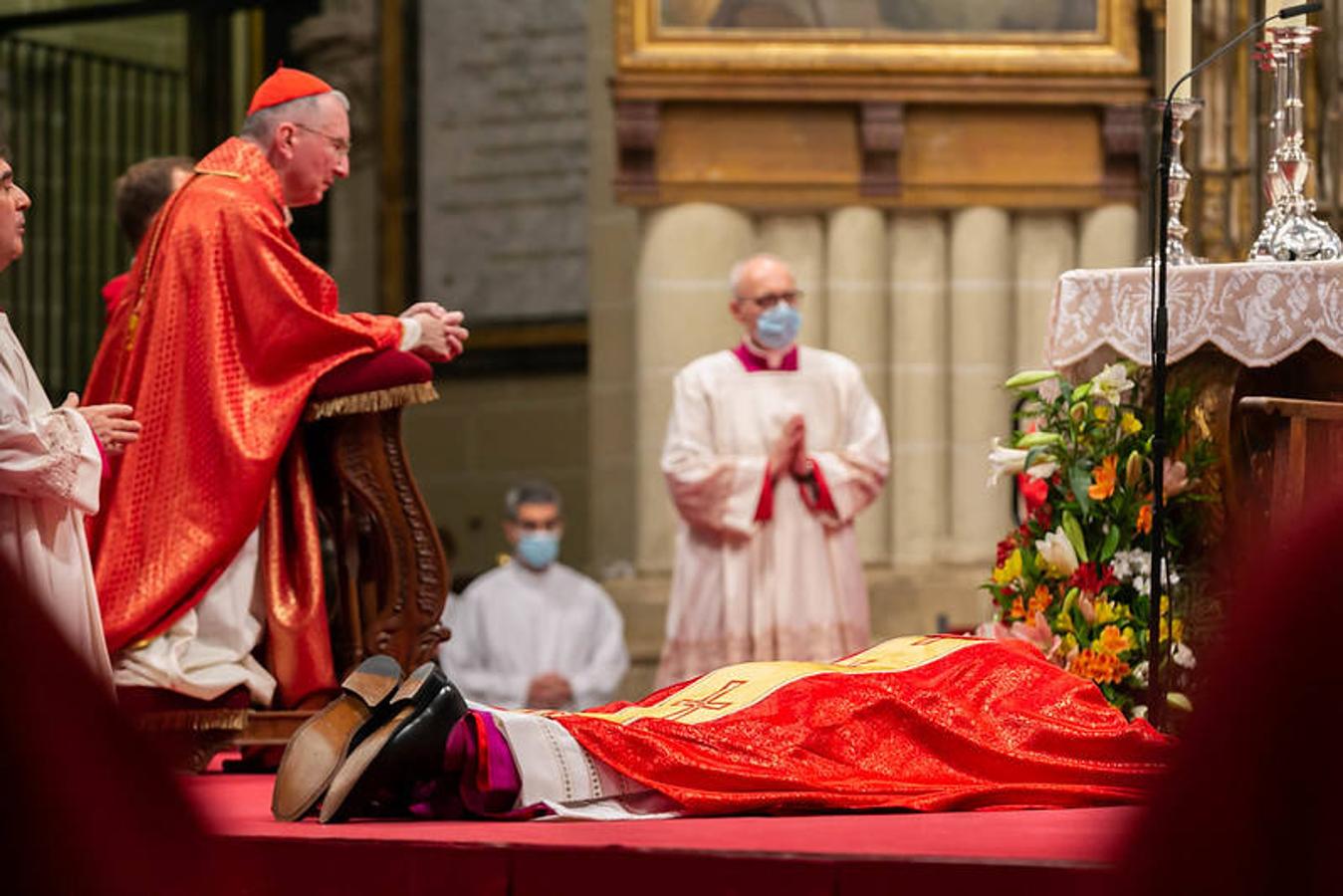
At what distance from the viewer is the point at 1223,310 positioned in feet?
18.2

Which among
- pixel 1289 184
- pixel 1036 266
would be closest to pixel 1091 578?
pixel 1289 184

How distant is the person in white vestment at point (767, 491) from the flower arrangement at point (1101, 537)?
3011 millimetres

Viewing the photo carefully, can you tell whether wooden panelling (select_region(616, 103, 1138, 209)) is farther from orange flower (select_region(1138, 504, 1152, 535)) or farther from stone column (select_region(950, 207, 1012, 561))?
orange flower (select_region(1138, 504, 1152, 535))

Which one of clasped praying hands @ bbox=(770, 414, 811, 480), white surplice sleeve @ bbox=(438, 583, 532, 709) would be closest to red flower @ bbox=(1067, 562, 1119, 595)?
clasped praying hands @ bbox=(770, 414, 811, 480)

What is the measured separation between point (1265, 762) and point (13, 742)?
0.87 meters

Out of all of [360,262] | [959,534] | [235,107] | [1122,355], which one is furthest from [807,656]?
[235,107]

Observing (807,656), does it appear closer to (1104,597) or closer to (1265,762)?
(1104,597)

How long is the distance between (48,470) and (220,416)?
50.2 inches

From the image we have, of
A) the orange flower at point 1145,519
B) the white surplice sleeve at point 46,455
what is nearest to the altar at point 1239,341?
the orange flower at point 1145,519

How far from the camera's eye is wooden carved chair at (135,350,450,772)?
613 centimetres

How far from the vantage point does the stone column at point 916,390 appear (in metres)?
10.3

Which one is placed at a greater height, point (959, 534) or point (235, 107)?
point (235, 107)

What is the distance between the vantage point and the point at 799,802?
461cm

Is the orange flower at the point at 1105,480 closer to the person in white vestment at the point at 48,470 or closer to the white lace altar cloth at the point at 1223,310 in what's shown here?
the white lace altar cloth at the point at 1223,310
